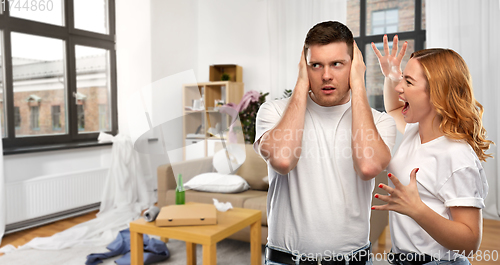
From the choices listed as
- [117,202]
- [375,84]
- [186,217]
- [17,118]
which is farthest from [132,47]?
[186,217]

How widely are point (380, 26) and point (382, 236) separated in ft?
8.51

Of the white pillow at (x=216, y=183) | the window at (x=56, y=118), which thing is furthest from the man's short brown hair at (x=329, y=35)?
the window at (x=56, y=118)

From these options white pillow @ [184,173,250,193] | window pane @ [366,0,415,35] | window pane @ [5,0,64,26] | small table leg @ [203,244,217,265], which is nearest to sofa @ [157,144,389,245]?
white pillow @ [184,173,250,193]

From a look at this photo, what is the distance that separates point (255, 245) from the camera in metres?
2.26

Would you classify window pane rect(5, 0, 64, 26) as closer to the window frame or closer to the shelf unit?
the shelf unit

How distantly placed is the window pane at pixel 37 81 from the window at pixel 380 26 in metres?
3.30

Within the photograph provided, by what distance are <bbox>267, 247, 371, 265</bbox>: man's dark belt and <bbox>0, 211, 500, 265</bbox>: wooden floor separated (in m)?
1.67

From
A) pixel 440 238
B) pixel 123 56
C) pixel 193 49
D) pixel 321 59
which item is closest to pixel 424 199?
pixel 440 238

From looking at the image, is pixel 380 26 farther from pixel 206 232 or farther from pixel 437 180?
pixel 437 180

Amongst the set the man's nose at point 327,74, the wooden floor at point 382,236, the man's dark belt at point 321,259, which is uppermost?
the man's nose at point 327,74

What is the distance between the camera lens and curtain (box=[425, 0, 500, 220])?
3.46 meters

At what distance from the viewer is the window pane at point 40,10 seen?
11.3ft

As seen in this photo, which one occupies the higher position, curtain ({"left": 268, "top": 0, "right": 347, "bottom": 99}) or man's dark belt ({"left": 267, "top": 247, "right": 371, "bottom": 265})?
curtain ({"left": 268, "top": 0, "right": 347, "bottom": 99})

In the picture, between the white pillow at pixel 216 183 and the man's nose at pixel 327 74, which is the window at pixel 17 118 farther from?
the man's nose at pixel 327 74
